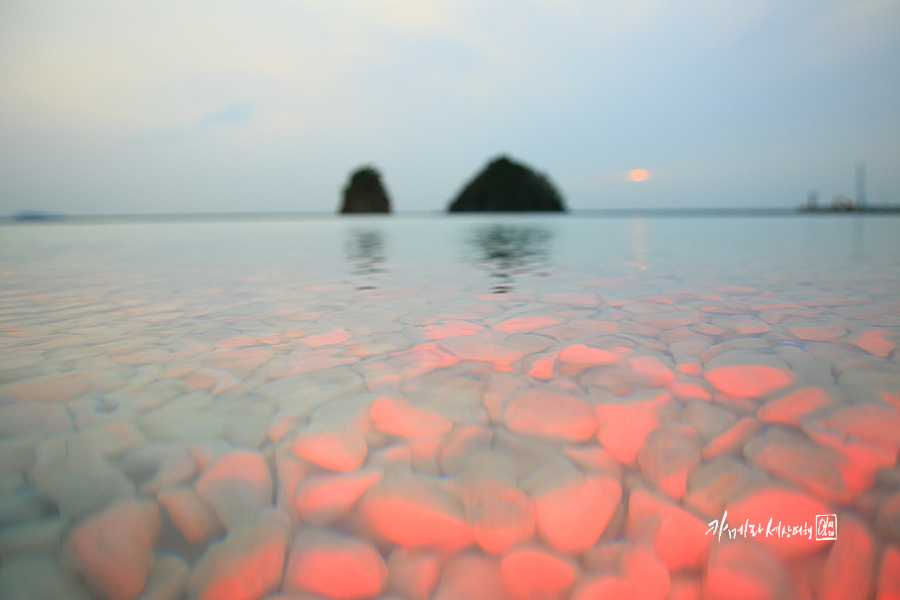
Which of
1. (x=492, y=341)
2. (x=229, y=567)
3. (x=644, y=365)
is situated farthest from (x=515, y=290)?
(x=229, y=567)

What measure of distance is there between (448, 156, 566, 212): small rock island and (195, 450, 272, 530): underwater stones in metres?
84.4

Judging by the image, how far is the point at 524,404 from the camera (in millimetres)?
1276

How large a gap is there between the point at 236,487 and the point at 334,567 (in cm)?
29

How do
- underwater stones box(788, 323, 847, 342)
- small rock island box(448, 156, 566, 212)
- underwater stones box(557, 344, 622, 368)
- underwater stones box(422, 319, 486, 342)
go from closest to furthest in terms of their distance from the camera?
1. underwater stones box(557, 344, 622, 368)
2. underwater stones box(788, 323, 847, 342)
3. underwater stones box(422, 319, 486, 342)
4. small rock island box(448, 156, 566, 212)

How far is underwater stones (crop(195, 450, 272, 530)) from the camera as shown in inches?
36.0

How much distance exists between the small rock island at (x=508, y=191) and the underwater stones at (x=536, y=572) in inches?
3327

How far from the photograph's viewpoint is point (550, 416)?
121 centimetres

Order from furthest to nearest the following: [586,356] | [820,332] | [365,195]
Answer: [365,195], [820,332], [586,356]

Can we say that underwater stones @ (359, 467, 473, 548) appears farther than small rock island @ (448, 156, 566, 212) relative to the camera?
No

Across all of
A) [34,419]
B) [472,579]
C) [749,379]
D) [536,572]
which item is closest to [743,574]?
[536,572]

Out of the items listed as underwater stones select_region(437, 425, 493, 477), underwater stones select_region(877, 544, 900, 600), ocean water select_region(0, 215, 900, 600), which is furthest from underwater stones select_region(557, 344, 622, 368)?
underwater stones select_region(877, 544, 900, 600)

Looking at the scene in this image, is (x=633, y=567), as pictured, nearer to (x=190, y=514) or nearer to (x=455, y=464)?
(x=455, y=464)

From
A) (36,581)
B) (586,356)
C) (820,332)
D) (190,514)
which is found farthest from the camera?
(820,332)

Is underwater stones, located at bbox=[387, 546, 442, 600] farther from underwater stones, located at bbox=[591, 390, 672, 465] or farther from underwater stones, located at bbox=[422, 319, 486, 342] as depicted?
underwater stones, located at bbox=[422, 319, 486, 342]
